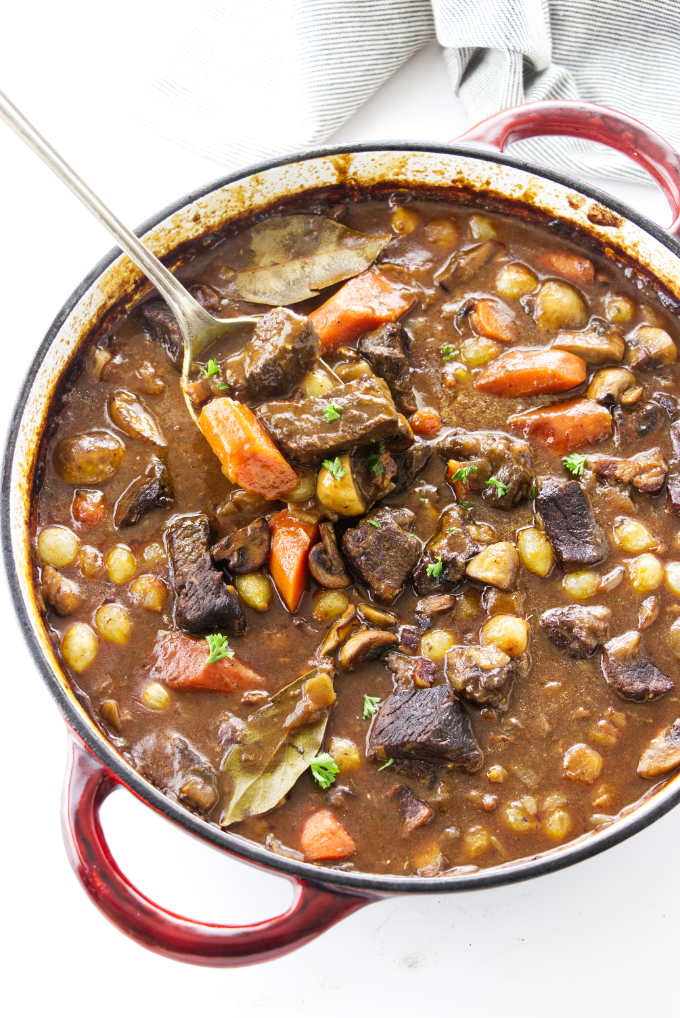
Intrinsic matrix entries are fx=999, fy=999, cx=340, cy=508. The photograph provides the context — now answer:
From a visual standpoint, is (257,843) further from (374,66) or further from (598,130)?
(374,66)

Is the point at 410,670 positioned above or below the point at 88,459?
below

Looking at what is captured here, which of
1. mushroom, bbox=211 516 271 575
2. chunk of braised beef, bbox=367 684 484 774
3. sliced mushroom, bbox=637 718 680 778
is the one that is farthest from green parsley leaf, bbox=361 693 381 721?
sliced mushroom, bbox=637 718 680 778

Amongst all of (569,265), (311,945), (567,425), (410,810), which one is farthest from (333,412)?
(311,945)

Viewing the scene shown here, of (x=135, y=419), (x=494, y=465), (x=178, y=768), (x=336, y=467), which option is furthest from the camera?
(x=135, y=419)

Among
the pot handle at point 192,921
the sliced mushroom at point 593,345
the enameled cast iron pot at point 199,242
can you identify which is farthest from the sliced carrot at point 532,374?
the pot handle at point 192,921

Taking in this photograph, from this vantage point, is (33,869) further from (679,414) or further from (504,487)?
(679,414)
